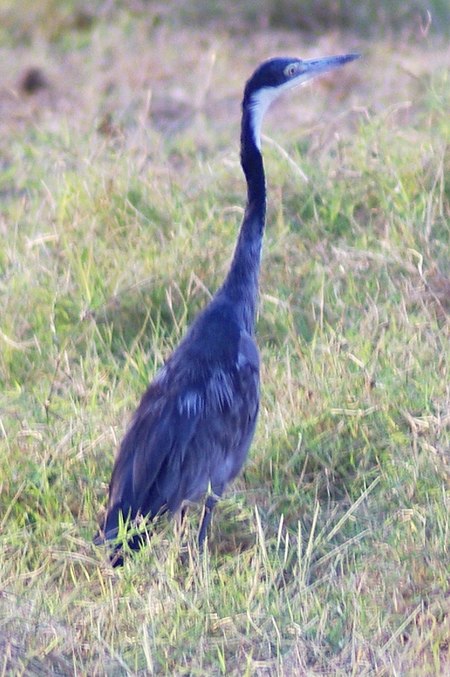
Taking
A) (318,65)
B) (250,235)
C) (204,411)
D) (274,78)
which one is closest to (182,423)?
(204,411)

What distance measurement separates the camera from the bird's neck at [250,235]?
4547mm

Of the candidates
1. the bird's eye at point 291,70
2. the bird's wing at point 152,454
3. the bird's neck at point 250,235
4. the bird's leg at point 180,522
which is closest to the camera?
the bird's leg at point 180,522

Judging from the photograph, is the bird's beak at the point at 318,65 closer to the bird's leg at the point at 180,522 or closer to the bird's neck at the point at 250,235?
the bird's neck at the point at 250,235

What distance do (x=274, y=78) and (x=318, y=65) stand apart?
0.25 metres

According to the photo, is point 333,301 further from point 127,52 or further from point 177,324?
point 127,52

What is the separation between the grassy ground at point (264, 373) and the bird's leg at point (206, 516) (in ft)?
→ 0.28

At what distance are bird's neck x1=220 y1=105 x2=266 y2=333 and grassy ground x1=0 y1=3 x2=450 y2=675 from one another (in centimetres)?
31

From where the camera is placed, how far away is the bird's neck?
4.55 m

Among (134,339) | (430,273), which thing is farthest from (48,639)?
(430,273)

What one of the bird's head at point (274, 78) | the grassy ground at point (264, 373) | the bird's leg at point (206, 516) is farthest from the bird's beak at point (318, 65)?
the bird's leg at point (206, 516)

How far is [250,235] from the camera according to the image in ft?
15.0

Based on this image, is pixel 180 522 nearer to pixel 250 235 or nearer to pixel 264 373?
pixel 264 373

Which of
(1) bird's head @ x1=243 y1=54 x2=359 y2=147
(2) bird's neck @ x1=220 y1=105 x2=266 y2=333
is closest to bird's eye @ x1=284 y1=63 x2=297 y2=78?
(1) bird's head @ x1=243 y1=54 x2=359 y2=147

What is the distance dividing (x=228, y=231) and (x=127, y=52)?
126 inches
